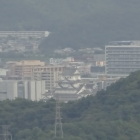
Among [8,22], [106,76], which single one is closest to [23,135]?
[106,76]

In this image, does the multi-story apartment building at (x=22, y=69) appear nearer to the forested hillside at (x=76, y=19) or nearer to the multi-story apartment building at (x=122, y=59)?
the multi-story apartment building at (x=122, y=59)

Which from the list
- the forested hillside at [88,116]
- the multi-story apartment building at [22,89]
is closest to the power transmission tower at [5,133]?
the forested hillside at [88,116]

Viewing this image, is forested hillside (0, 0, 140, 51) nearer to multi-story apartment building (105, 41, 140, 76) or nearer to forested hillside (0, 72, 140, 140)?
multi-story apartment building (105, 41, 140, 76)

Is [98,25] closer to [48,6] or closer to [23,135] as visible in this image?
[48,6]

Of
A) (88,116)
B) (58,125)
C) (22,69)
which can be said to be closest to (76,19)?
(22,69)

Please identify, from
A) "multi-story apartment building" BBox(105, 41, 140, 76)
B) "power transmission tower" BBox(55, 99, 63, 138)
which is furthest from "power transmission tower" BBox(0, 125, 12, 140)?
"multi-story apartment building" BBox(105, 41, 140, 76)

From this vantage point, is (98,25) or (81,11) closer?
(98,25)
